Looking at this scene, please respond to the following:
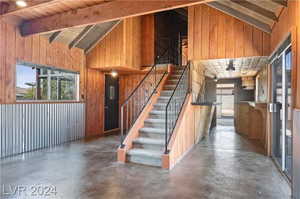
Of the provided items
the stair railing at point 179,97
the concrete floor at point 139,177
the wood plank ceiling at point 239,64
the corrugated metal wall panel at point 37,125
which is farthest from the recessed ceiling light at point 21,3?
the wood plank ceiling at point 239,64

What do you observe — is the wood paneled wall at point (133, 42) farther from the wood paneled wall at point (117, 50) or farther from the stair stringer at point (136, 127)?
the stair stringer at point (136, 127)

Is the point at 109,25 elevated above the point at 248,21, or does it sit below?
above

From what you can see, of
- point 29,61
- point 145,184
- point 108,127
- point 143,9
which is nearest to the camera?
point 145,184

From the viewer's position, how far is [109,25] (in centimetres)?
654

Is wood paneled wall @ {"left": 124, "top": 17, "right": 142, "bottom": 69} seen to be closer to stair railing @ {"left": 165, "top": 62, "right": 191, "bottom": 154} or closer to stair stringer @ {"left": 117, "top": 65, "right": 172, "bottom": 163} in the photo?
stair stringer @ {"left": 117, "top": 65, "right": 172, "bottom": 163}

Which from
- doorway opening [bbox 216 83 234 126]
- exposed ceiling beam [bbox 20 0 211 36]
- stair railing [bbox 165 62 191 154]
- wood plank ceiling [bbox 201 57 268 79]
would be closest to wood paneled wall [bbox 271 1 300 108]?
exposed ceiling beam [bbox 20 0 211 36]

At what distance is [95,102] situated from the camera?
7516mm

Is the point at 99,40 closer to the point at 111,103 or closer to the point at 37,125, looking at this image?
the point at 111,103

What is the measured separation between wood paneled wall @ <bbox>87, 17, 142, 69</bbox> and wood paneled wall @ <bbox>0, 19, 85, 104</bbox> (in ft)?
3.17

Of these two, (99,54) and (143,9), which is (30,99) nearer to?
(99,54)

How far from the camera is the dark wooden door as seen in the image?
8172 mm

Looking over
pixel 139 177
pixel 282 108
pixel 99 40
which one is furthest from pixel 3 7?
pixel 282 108

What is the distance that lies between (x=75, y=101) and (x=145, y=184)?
14.2 feet

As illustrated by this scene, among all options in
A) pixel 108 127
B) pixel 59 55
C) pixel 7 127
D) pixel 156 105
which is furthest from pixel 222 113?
pixel 7 127
